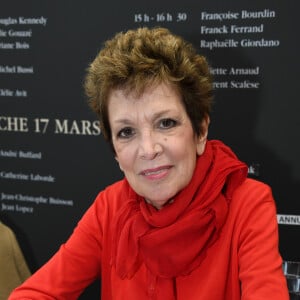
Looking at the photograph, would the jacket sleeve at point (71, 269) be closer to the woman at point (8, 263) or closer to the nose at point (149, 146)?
the woman at point (8, 263)

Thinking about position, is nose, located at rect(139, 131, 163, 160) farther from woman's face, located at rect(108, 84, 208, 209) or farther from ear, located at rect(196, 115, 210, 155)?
ear, located at rect(196, 115, 210, 155)

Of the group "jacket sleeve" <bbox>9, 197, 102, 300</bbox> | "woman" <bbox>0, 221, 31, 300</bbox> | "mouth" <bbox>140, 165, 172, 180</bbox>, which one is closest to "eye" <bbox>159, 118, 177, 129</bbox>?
"mouth" <bbox>140, 165, 172, 180</bbox>

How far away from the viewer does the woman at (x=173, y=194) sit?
46.9 inches

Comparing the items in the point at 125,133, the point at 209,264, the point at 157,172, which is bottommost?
the point at 209,264

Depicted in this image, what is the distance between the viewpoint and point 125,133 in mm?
1256

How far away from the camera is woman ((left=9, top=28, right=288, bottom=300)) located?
119cm

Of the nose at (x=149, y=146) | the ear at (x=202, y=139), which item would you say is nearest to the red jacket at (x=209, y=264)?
the ear at (x=202, y=139)

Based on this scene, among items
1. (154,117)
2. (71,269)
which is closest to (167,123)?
(154,117)

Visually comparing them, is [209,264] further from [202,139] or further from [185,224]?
[202,139]

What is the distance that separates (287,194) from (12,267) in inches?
44.9

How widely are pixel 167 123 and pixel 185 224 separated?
29 cm

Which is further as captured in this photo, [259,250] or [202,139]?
[202,139]

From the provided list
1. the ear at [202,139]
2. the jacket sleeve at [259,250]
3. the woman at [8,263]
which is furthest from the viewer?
the woman at [8,263]

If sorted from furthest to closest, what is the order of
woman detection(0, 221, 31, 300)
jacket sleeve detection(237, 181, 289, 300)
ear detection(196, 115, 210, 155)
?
woman detection(0, 221, 31, 300), ear detection(196, 115, 210, 155), jacket sleeve detection(237, 181, 289, 300)
